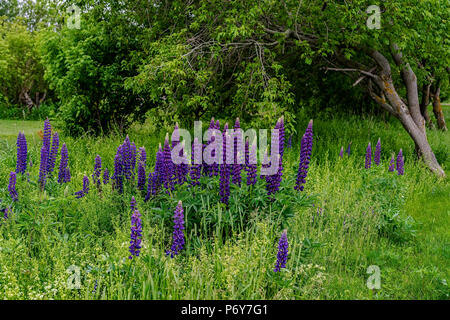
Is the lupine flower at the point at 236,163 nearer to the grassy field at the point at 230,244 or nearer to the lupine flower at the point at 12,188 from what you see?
the grassy field at the point at 230,244

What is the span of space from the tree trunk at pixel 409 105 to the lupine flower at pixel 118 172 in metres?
5.95

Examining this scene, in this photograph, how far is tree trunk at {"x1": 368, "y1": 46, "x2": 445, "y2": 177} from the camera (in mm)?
8922

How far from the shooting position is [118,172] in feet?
17.1

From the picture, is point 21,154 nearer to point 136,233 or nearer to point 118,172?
point 118,172

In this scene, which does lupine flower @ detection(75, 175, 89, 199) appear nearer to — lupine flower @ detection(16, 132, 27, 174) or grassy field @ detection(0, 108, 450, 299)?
grassy field @ detection(0, 108, 450, 299)

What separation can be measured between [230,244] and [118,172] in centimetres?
183

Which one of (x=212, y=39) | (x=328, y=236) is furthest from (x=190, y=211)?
(x=212, y=39)

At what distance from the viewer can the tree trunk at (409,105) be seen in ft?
29.3

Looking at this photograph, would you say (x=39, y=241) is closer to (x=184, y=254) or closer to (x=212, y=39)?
(x=184, y=254)

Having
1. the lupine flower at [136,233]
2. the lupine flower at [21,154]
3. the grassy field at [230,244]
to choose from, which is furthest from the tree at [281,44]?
the lupine flower at [136,233]

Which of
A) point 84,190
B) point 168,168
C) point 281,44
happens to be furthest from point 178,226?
point 281,44

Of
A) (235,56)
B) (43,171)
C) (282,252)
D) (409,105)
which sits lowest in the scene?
(282,252)

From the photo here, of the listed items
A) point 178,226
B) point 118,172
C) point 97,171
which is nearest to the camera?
point 178,226

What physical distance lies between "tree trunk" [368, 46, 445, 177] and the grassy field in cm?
276
